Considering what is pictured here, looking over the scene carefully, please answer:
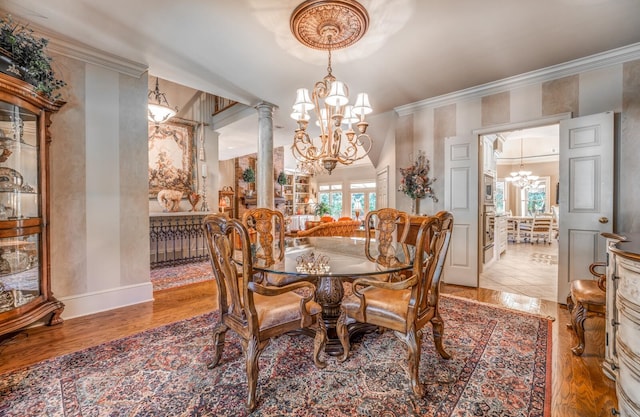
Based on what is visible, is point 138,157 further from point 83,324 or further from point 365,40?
point 365,40

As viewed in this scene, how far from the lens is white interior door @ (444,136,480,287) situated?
12.3 feet

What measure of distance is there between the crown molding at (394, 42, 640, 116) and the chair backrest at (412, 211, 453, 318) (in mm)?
2848

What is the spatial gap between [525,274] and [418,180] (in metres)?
2.34

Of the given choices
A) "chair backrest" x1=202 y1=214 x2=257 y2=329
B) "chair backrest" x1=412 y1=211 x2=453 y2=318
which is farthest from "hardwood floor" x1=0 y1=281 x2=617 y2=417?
"chair backrest" x1=202 y1=214 x2=257 y2=329

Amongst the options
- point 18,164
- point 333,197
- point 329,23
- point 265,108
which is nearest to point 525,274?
point 329,23

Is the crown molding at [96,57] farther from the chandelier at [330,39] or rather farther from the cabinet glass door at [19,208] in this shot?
the chandelier at [330,39]

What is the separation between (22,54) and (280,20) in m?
2.00

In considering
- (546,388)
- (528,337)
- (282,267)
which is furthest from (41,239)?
(528,337)

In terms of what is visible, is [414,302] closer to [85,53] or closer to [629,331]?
[629,331]

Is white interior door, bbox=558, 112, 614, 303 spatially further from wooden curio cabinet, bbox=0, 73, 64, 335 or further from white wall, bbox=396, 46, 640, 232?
wooden curio cabinet, bbox=0, 73, 64, 335

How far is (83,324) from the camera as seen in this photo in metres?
2.51

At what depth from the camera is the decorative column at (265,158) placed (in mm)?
4195

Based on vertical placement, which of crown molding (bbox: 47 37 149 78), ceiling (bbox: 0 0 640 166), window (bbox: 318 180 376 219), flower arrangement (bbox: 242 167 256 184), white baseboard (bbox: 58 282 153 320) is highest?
ceiling (bbox: 0 0 640 166)

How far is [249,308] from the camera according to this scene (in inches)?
58.0
